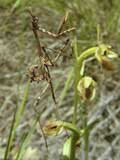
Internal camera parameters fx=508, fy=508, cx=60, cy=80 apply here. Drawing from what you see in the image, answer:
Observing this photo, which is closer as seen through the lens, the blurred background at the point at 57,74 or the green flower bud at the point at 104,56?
the green flower bud at the point at 104,56

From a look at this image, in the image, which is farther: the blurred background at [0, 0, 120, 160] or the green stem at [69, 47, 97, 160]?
the blurred background at [0, 0, 120, 160]

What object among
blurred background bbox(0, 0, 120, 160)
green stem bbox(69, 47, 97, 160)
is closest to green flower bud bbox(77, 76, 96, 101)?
green stem bbox(69, 47, 97, 160)

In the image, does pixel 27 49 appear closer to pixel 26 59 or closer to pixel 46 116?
pixel 26 59

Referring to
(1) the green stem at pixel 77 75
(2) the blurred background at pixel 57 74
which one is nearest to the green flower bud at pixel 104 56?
(1) the green stem at pixel 77 75

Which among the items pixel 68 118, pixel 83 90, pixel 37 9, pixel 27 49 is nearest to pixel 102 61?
pixel 83 90

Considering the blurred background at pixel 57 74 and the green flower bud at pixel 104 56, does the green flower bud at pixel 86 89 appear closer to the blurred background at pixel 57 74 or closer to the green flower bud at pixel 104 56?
the green flower bud at pixel 104 56

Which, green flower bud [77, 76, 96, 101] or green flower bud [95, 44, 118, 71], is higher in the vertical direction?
green flower bud [95, 44, 118, 71]

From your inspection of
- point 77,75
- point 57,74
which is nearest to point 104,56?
point 77,75

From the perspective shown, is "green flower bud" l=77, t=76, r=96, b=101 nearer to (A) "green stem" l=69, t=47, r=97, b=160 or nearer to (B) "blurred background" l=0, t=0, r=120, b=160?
(A) "green stem" l=69, t=47, r=97, b=160
